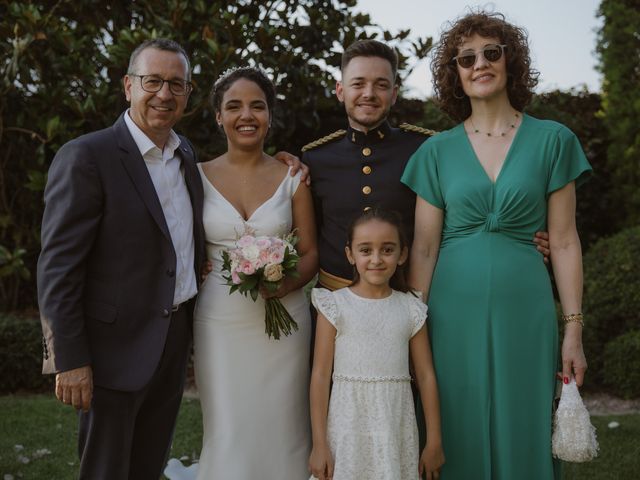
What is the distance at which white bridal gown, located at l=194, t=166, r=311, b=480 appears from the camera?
139 inches

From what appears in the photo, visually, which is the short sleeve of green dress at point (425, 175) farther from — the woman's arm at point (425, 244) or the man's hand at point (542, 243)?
the man's hand at point (542, 243)

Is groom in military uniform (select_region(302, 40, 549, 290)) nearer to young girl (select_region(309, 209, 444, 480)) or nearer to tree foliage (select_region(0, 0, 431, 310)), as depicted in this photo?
young girl (select_region(309, 209, 444, 480))

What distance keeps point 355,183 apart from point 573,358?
1.33 m

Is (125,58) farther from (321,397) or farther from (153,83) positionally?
(321,397)

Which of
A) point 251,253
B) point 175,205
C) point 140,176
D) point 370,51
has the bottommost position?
point 251,253

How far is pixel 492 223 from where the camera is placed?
10.1 ft

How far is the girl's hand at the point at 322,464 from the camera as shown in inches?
121

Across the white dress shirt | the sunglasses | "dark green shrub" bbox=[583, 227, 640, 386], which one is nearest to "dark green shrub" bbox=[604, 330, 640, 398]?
"dark green shrub" bbox=[583, 227, 640, 386]

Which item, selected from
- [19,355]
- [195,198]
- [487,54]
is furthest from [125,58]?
[487,54]

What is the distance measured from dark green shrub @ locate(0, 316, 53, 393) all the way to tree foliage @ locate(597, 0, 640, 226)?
22.6ft

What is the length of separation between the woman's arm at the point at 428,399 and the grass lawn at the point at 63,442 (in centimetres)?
235

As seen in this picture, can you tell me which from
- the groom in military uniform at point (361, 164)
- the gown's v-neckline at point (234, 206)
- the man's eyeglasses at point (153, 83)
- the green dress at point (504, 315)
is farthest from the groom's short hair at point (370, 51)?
the man's eyeglasses at point (153, 83)

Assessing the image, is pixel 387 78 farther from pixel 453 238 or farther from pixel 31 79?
pixel 31 79

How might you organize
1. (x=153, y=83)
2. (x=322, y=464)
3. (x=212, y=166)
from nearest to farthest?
(x=322, y=464)
(x=153, y=83)
(x=212, y=166)
